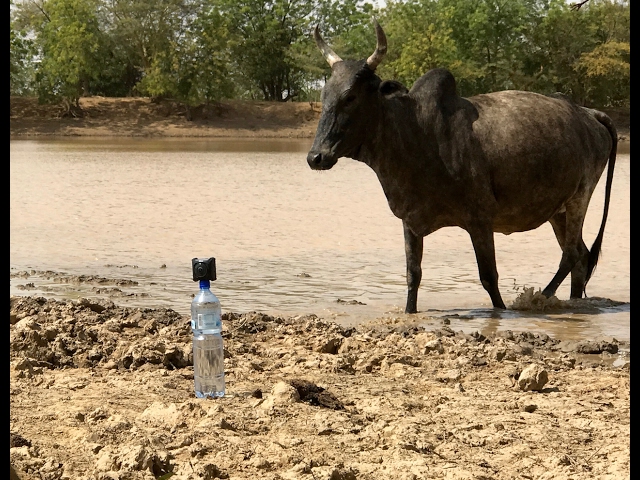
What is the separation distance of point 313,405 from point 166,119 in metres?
54.5

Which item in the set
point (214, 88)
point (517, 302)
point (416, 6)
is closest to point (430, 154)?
point (517, 302)

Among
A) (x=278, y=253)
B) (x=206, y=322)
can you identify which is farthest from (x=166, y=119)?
(x=206, y=322)

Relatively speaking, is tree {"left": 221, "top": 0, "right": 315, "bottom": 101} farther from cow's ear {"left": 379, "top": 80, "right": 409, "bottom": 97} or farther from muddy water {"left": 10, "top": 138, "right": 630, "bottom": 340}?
cow's ear {"left": 379, "top": 80, "right": 409, "bottom": 97}

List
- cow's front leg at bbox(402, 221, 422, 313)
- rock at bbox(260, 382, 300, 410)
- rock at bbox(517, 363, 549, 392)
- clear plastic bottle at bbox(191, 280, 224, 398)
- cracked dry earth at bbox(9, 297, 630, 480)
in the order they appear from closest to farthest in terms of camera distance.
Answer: cracked dry earth at bbox(9, 297, 630, 480) < rock at bbox(260, 382, 300, 410) < clear plastic bottle at bbox(191, 280, 224, 398) < rock at bbox(517, 363, 549, 392) < cow's front leg at bbox(402, 221, 422, 313)

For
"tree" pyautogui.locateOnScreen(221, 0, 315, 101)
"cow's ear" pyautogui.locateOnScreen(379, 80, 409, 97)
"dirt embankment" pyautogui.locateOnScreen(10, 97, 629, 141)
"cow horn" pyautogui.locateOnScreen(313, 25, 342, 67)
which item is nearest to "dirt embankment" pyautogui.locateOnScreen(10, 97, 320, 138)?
"dirt embankment" pyautogui.locateOnScreen(10, 97, 629, 141)

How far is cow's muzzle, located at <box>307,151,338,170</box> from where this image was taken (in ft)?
25.4

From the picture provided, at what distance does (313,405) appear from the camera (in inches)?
199

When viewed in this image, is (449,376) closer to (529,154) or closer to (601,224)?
(529,154)

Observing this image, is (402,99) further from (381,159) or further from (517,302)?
(517,302)

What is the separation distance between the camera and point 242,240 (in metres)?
13.9

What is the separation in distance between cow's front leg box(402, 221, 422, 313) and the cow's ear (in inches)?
43.3

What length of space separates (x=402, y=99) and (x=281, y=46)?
61.7 m

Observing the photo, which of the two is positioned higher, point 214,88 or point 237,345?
point 214,88

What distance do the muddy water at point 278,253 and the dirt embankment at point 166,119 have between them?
31249mm
